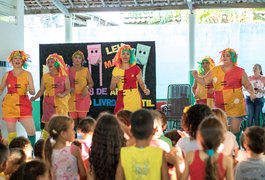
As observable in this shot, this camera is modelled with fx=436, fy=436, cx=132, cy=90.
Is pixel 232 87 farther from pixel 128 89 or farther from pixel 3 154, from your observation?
pixel 3 154

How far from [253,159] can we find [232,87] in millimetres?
2734

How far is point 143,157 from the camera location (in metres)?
2.77

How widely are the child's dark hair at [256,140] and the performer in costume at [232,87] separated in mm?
2502

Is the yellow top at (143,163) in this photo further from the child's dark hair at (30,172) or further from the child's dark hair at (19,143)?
the child's dark hair at (19,143)

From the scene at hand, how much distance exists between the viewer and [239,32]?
9766mm

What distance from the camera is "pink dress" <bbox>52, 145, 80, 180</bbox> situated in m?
3.22

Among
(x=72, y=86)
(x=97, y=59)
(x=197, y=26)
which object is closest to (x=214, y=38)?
(x=197, y=26)

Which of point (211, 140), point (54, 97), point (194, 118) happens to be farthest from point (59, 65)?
point (211, 140)

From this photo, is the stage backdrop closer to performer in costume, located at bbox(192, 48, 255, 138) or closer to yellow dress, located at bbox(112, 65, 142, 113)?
yellow dress, located at bbox(112, 65, 142, 113)

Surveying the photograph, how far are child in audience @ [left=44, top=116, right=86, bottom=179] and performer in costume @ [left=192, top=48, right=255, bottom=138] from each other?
9.24 feet

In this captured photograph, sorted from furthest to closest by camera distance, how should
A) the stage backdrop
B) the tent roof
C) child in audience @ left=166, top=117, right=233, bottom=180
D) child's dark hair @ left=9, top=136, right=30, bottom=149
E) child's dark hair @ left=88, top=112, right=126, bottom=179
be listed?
the tent roof < the stage backdrop < child's dark hair @ left=9, top=136, right=30, bottom=149 < child's dark hair @ left=88, top=112, right=126, bottom=179 < child in audience @ left=166, top=117, right=233, bottom=180

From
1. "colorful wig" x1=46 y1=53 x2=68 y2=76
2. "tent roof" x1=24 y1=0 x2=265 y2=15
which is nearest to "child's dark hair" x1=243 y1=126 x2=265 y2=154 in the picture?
"colorful wig" x1=46 y1=53 x2=68 y2=76

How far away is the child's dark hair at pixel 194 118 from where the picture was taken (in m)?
3.30

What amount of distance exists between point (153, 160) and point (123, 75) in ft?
10.4
